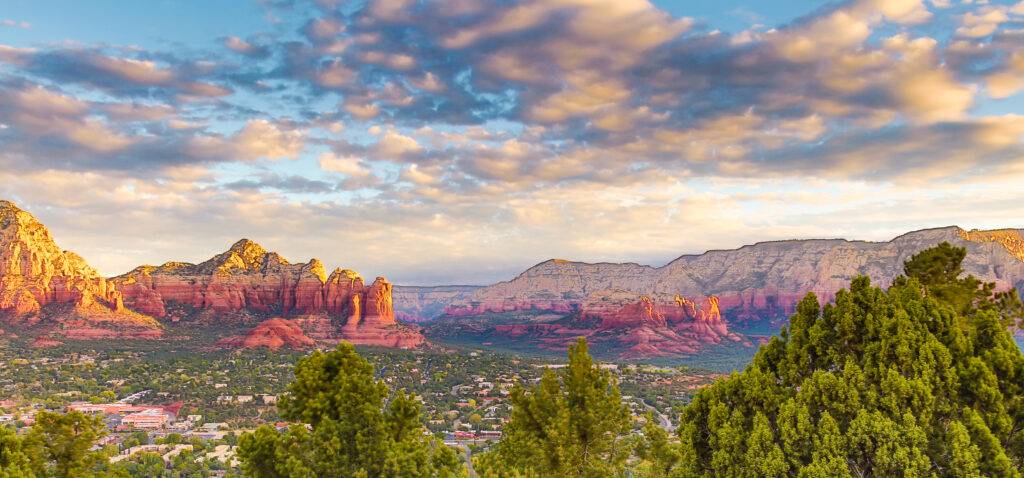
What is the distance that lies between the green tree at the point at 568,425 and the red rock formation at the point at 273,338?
436 feet

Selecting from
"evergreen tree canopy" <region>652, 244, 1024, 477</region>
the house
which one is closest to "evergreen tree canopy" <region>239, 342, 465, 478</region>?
"evergreen tree canopy" <region>652, 244, 1024, 477</region>

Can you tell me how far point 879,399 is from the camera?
17.3 meters

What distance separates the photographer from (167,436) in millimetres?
76188

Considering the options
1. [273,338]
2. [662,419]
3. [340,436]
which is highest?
[340,436]

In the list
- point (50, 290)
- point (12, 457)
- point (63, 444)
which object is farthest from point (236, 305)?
point (12, 457)

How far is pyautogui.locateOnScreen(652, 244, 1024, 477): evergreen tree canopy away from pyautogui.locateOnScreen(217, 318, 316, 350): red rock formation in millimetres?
142146

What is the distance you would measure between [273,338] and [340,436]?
464ft

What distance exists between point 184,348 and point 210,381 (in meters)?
39.8

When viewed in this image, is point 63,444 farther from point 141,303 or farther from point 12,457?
point 141,303

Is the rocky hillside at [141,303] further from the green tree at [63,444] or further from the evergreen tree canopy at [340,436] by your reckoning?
the evergreen tree canopy at [340,436]

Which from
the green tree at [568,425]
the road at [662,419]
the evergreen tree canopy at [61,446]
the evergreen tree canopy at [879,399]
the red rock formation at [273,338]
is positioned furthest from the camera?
the red rock formation at [273,338]

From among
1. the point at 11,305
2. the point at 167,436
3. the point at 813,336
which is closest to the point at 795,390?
the point at 813,336

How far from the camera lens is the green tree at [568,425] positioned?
24656 millimetres

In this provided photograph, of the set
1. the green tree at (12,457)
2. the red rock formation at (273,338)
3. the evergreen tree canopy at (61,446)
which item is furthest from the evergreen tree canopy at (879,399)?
the red rock formation at (273,338)
